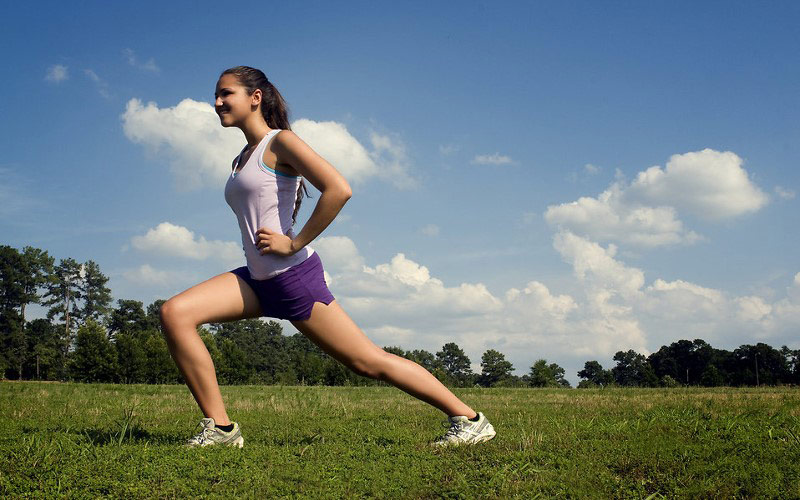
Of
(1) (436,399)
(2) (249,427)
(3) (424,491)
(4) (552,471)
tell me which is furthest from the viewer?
(2) (249,427)

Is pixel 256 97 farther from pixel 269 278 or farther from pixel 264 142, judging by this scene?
pixel 269 278

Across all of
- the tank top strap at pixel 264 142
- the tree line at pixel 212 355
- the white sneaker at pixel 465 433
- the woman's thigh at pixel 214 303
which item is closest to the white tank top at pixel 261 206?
the tank top strap at pixel 264 142

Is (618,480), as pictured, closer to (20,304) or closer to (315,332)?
(315,332)

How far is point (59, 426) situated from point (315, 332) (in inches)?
139

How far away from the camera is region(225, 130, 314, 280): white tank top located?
4457 millimetres

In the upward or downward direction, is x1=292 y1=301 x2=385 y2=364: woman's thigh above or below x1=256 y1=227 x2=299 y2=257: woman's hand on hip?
below

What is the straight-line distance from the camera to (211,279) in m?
4.72

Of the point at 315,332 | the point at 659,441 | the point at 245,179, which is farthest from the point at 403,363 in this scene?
the point at 659,441

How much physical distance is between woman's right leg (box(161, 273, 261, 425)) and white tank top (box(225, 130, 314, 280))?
217mm

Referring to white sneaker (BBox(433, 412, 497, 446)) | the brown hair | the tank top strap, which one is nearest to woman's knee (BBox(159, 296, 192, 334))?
the brown hair

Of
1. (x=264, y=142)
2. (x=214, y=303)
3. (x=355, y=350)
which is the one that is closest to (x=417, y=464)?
(x=355, y=350)

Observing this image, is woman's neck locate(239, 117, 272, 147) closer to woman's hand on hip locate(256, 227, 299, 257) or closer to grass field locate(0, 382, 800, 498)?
woman's hand on hip locate(256, 227, 299, 257)

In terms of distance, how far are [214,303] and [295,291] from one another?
626 mm

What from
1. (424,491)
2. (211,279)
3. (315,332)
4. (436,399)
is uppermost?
(211,279)
